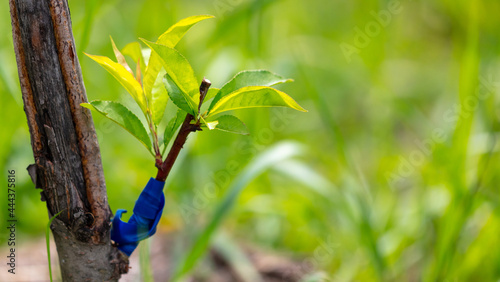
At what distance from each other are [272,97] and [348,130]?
2.21m

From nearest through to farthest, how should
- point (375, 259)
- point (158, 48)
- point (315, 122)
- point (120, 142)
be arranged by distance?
point (158, 48)
point (375, 259)
point (120, 142)
point (315, 122)

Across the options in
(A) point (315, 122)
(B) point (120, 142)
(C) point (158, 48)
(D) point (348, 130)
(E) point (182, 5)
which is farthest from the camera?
Answer: (E) point (182, 5)

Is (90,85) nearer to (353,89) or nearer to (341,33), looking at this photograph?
(353,89)

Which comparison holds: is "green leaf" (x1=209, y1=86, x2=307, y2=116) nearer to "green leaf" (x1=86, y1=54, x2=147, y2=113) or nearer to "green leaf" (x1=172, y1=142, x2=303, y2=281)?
"green leaf" (x1=86, y1=54, x2=147, y2=113)

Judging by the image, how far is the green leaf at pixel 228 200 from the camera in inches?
39.8

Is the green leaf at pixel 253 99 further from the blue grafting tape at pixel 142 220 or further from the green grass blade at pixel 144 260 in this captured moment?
the green grass blade at pixel 144 260

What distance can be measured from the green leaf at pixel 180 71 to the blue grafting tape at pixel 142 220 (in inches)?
4.7

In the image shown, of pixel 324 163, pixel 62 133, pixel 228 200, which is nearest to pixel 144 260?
pixel 228 200

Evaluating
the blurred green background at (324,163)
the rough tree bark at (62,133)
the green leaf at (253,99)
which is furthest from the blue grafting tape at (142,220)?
the blurred green background at (324,163)

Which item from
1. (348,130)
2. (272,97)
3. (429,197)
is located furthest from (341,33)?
(272,97)

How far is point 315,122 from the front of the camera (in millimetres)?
2434

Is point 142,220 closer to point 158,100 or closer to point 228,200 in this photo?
point 158,100

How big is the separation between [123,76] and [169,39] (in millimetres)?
66

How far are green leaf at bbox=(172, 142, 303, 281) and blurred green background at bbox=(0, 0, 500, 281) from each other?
11mm
